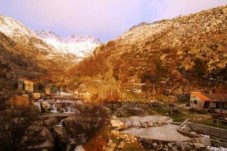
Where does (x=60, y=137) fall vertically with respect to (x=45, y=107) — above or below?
below

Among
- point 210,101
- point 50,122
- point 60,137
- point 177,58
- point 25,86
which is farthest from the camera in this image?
point 177,58

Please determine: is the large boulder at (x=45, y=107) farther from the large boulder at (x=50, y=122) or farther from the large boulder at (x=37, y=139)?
the large boulder at (x=37, y=139)

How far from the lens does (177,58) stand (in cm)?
10625

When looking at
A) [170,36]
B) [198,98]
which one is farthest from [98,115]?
[170,36]

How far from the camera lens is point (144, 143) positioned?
35094 mm

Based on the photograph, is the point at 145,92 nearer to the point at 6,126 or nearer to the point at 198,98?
the point at 198,98

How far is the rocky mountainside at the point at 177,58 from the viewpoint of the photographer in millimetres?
88688

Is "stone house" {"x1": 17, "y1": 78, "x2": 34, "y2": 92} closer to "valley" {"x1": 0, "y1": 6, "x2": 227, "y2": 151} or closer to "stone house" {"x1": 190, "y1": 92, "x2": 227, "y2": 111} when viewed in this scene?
"valley" {"x1": 0, "y1": 6, "x2": 227, "y2": 151}

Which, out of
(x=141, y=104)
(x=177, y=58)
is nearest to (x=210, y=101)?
(x=141, y=104)

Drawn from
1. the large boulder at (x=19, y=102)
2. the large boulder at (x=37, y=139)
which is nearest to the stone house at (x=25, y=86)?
the large boulder at (x=19, y=102)

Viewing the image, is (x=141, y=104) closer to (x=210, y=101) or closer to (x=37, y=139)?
(x=210, y=101)

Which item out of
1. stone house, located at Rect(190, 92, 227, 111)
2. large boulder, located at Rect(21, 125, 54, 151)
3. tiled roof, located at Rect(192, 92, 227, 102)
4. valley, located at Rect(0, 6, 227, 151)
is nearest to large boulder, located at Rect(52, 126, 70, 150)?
valley, located at Rect(0, 6, 227, 151)

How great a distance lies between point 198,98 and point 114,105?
16194mm

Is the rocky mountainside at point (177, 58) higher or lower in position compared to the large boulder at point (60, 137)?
higher
